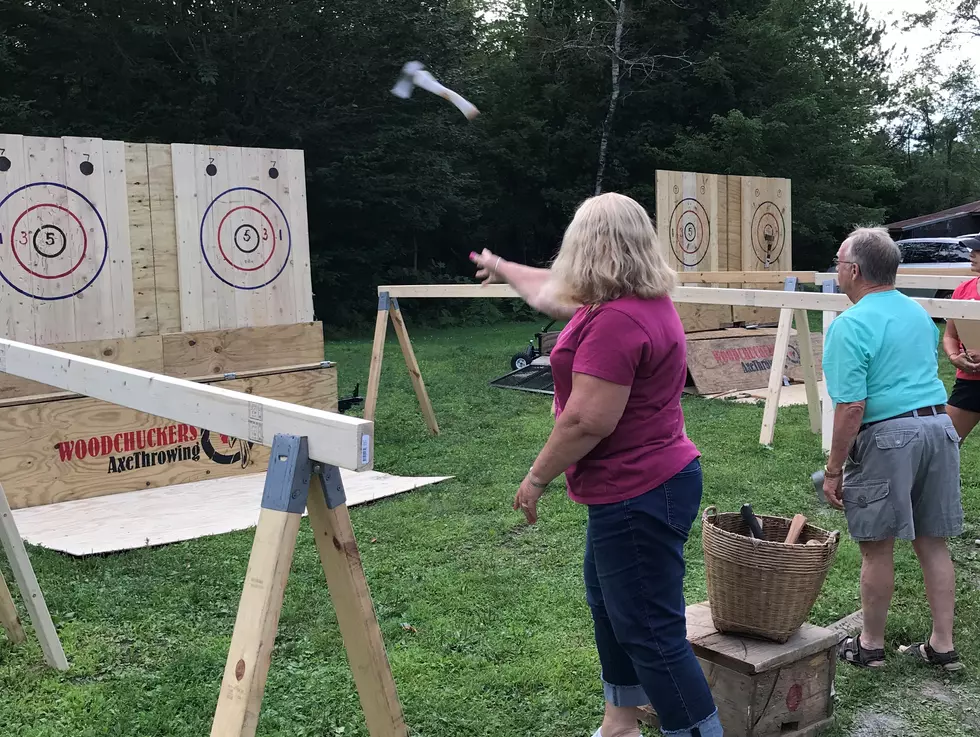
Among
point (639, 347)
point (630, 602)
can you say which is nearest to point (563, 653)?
point (630, 602)

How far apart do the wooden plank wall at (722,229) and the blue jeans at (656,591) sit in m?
8.18

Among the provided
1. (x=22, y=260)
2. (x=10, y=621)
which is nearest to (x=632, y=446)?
(x=10, y=621)

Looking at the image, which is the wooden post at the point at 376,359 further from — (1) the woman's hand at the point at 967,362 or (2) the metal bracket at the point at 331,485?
(2) the metal bracket at the point at 331,485

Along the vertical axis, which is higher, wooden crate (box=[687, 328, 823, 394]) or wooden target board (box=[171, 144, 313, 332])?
wooden target board (box=[171, 144, 313, 332])

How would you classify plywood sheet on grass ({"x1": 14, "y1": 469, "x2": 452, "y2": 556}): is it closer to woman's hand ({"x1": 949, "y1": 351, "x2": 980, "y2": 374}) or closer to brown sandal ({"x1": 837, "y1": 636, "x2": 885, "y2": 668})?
brown sandal ({"x1": 837, "y1": 636, "x2": 885, "y2": 668})

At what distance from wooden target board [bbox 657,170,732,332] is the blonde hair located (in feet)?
26.2

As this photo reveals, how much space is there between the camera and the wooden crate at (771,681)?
2.87 metres

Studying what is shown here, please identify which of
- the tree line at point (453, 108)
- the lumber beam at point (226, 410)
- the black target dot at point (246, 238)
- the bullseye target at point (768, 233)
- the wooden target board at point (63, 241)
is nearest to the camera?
the lumber beam at point (226, 410)

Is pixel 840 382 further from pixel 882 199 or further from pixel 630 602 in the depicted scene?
pixel 882 199

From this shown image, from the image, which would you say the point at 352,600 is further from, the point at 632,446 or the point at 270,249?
the point at 270,249

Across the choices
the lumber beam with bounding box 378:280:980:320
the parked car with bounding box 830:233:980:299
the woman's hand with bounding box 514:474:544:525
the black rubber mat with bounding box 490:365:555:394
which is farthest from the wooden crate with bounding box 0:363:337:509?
the parked car with bounding box 830:233:980:299

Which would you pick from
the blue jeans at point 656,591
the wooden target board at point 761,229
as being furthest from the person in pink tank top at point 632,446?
the wooden target board at point 761,229

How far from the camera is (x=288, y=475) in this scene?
1866 millimetres

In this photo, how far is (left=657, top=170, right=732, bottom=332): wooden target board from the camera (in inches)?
412
